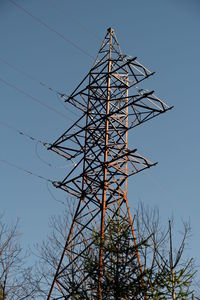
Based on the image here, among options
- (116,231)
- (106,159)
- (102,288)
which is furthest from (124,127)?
(102,288)

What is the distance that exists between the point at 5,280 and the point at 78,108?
6591 millimetres

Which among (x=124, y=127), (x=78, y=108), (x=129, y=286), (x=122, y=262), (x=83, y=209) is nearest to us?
(x=129, y=286)

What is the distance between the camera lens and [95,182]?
472 inches

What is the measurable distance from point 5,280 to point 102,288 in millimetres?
6663

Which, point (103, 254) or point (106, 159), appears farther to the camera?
point (106, 159)

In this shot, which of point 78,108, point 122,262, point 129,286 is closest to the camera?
point 129,286

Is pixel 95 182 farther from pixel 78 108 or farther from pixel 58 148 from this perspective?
pixel 78 108

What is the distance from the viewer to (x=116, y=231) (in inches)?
353

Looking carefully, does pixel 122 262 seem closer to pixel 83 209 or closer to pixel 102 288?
pixel 102 288

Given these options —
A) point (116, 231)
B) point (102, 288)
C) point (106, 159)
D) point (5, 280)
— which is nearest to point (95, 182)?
point (106, 159)

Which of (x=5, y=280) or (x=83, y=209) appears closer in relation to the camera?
(x=83, y=209)

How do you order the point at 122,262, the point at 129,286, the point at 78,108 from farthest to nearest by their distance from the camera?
the point at 78,108
the point at 122,262
the point at 129,286

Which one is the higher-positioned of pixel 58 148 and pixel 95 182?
pixel 58 148

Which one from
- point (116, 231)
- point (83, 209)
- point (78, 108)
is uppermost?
point (78, 108)
